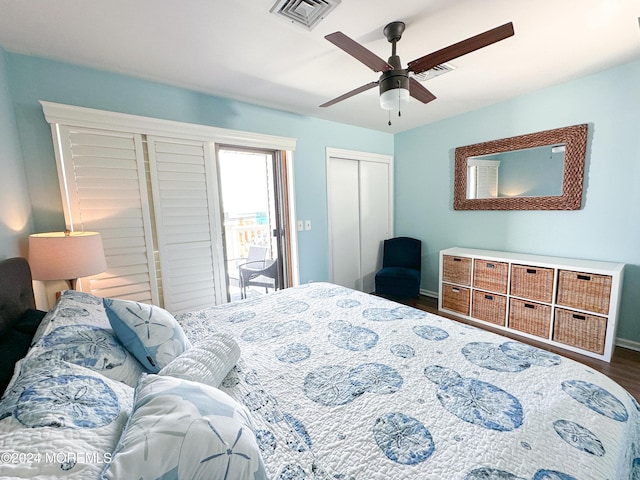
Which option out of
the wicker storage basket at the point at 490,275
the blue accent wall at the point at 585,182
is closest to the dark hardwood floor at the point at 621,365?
the blue accent wall at the point at 585,182

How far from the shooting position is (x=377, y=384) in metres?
1.07

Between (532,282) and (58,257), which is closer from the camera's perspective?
(58,257)

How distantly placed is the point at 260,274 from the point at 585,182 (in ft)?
11.2

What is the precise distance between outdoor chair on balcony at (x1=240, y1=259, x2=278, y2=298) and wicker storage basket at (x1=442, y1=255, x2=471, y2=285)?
78.4 inches

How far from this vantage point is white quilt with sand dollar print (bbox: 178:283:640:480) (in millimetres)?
737

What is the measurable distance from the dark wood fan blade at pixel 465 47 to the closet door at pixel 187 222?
1877mm

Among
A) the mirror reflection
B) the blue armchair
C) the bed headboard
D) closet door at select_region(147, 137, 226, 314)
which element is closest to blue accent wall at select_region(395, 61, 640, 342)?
the mirror reflection

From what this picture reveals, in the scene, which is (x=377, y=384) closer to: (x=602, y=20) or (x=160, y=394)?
(x=160, y=394)

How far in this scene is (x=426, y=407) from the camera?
94 cm

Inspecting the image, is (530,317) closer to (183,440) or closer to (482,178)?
(482,178)

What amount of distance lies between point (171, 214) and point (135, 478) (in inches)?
86.5

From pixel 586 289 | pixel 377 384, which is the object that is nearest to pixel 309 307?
pixel 377 384

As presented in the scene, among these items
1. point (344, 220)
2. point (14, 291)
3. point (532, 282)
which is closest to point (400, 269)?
point (344, 220)

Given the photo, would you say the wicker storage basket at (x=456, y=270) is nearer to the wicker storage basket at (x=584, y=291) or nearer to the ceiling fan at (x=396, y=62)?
the wicker storage basket at (x=584, y=291)
